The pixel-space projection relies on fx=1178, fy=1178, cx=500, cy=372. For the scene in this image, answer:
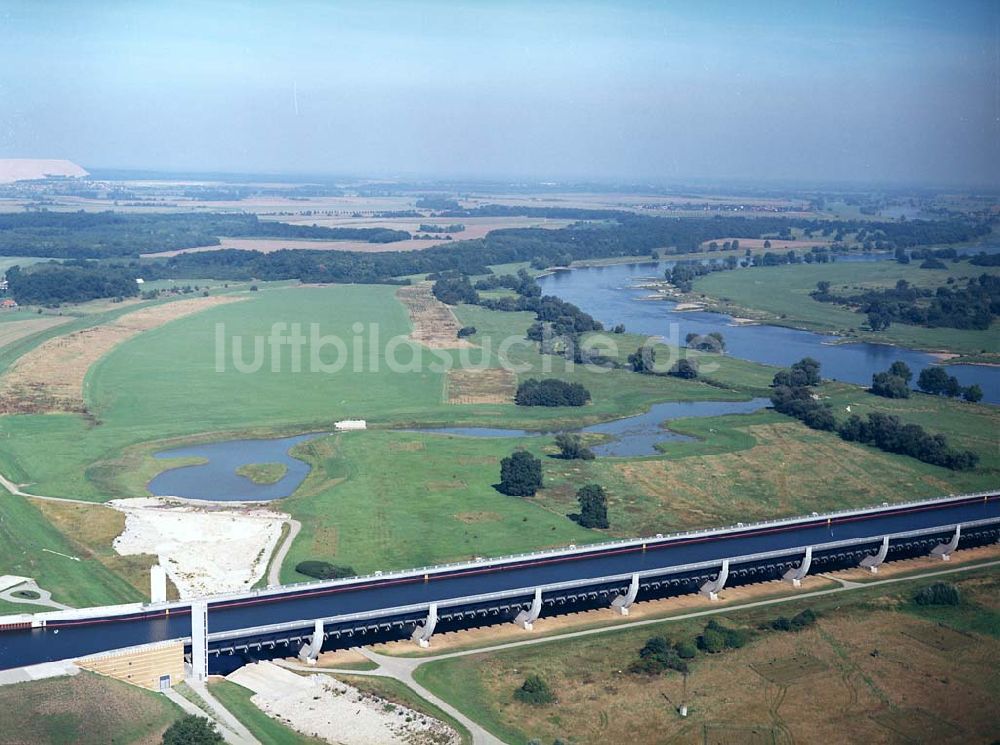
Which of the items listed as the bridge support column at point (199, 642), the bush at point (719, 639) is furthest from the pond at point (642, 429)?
the bridge support column at point (199, 642)

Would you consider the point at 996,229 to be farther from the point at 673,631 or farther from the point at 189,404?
the point at 673,631

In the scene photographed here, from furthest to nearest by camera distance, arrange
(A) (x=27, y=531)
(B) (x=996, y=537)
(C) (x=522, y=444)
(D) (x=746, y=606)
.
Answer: (C) (x=522, y=444) < (B) (x=996, y=537) < (A) (x=27, y=531) < (D) (x=746, y=606)

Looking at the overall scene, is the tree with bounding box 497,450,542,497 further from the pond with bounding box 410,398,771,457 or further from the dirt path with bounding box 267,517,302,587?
the dirt path with bounding box 267,517,302,587

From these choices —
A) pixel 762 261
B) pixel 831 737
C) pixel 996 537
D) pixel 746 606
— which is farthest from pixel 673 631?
pixel 762 261

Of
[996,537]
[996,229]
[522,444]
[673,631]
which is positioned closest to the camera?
[673,631]

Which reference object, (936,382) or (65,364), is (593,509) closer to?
(936,382)

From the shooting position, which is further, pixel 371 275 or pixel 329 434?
pixel 371 275

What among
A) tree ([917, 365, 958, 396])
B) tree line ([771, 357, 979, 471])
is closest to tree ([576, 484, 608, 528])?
tree line ([771, 357, 979, 471])

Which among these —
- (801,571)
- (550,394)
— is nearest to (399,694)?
(801,571)
